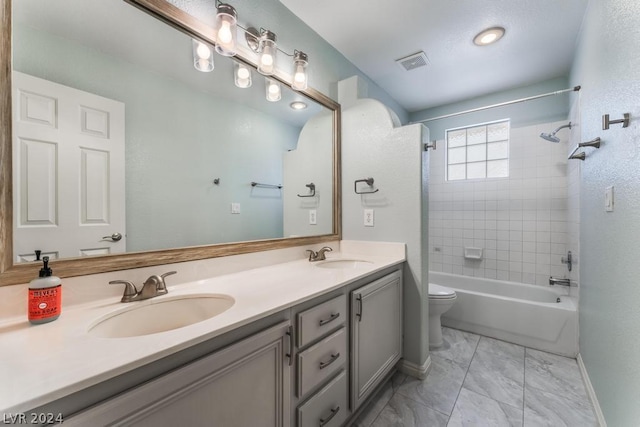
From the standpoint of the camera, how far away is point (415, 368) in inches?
71.4

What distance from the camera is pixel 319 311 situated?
1105 millimetres

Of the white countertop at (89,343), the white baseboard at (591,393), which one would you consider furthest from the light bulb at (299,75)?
the white baseboard at (591,393)

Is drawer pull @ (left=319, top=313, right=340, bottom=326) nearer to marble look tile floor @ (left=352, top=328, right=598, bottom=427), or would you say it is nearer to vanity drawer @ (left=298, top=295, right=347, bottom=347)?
vanity drawer @ (left=298, top=295, right=347, bottom=347)

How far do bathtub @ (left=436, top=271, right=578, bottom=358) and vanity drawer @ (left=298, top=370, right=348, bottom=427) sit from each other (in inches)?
67.6

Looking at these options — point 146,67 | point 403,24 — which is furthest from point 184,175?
point 403,24

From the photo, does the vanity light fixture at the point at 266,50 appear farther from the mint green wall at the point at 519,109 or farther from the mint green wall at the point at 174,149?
the mint green wall at the point at 519,109

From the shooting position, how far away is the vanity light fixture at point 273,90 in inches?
63.0

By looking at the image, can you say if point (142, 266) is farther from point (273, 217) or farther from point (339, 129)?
point (339, 129)

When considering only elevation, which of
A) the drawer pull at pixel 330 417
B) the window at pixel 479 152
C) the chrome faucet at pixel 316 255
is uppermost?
the window at pixel 479 152

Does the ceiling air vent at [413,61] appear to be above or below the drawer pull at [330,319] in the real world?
above

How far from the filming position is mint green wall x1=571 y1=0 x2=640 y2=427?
99 cm

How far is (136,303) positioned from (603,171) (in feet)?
7.18

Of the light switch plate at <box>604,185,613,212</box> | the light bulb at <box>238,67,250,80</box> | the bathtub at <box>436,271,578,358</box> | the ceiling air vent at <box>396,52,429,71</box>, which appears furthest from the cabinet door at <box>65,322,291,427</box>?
the ceiling air vent at <box>396,52,429,71</box>

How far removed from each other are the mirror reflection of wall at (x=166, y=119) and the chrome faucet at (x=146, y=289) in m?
0.15
